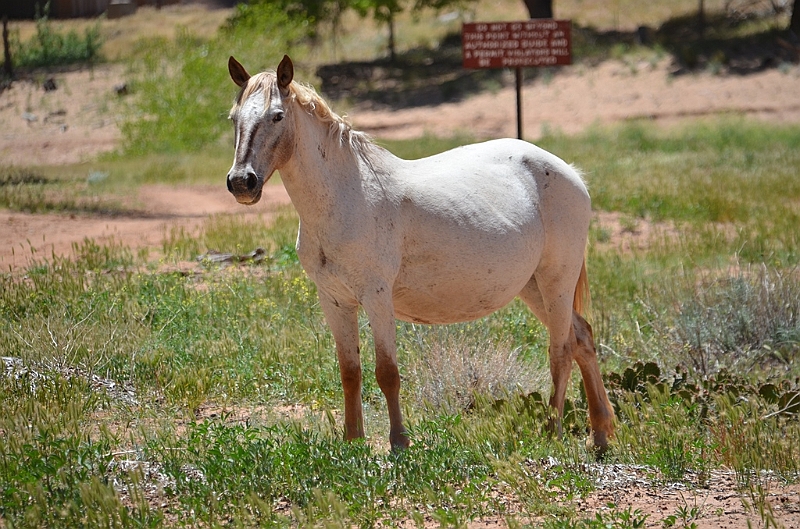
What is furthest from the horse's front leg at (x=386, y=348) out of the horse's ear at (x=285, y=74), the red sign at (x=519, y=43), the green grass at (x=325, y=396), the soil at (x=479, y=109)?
the red sign at (x=519, y=43)

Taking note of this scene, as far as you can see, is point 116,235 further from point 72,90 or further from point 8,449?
point 72,90

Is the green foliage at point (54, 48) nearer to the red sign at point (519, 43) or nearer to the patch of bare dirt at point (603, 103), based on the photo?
the patch of bare dirt at point (603, 103)

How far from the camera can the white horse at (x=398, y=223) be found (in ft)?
17.0

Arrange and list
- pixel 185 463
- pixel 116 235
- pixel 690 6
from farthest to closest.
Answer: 1. pixel 690 6
2. pixel 116 235
3. pixel 185 463

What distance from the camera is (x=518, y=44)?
56.7 ft

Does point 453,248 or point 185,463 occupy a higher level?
point 453,248

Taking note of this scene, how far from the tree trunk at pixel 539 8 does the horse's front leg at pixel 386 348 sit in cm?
2870

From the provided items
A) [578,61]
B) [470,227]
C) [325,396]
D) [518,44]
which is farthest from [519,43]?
[578,61]

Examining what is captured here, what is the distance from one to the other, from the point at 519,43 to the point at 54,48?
22.4 m

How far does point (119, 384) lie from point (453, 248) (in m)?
2.98

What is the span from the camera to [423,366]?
7246mm

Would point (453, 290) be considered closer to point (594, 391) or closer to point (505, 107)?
point (594, 391)

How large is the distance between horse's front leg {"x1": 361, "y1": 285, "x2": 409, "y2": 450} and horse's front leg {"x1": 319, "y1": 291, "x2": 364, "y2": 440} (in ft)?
0.66

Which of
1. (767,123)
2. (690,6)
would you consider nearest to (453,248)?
(767,123)
